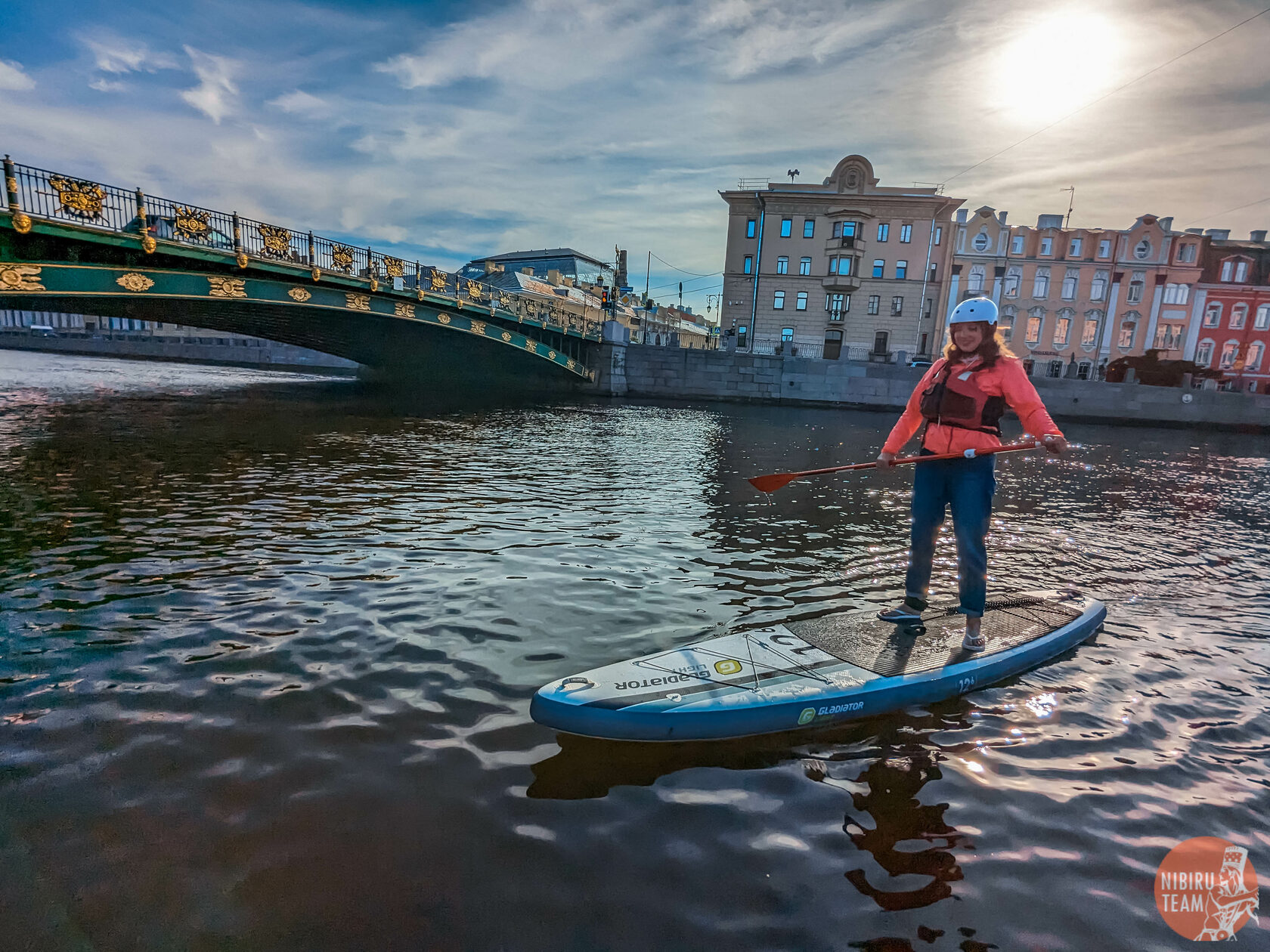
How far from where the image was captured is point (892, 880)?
273 cm

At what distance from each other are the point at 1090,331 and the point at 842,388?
3147cm

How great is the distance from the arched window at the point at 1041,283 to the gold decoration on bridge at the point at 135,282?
201 feet

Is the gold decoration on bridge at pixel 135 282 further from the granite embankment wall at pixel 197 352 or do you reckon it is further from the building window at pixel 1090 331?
the building window at pixel 1090 331

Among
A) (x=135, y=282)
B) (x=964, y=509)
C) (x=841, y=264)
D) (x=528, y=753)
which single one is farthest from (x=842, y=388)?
(x=528, y=753)

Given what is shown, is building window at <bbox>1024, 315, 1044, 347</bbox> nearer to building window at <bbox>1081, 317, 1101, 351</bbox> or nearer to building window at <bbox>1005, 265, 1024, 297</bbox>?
building window at <bbox>1005, 265, 1024, 297</bbox>

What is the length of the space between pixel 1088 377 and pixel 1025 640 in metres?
42.4

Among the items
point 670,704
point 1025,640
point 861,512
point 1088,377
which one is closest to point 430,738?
point 670,704

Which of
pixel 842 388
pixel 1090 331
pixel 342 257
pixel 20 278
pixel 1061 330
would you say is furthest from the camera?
pixel 1061 330

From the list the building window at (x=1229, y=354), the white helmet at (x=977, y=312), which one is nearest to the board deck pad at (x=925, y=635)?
the white helmet at (x=977, y=312)

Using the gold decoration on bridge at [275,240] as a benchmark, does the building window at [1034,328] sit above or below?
above

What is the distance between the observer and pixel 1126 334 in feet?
173

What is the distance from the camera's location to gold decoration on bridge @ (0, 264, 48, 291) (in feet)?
43.6

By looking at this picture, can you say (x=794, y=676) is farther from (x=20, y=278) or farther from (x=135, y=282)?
(x=135, y=282)

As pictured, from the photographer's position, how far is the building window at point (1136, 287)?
170 ft
